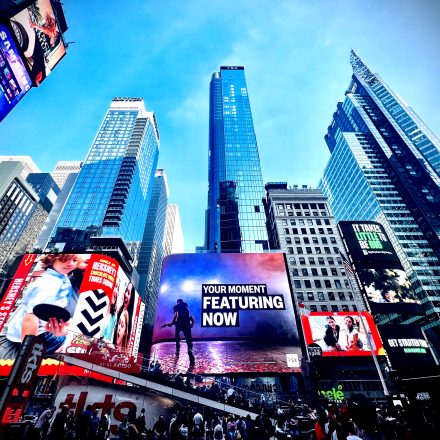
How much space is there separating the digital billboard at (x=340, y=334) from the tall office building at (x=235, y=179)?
3546 centimetres

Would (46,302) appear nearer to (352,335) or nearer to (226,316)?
(226,316)

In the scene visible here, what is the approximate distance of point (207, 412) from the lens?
22453 millimetres

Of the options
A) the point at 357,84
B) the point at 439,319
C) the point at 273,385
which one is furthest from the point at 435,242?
the point at 357,84

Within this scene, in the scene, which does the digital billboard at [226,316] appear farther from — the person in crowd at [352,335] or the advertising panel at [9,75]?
the advertising panel at [9,75]

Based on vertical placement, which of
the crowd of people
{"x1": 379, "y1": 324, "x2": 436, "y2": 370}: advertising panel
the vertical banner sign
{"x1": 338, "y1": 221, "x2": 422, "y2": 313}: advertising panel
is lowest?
the crowd of people

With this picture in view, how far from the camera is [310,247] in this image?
67438 millimetres

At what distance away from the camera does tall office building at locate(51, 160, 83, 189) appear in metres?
184

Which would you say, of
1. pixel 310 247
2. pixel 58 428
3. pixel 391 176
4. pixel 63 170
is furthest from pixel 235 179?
pixel 63 170

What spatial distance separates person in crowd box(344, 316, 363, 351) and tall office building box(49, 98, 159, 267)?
202 feet

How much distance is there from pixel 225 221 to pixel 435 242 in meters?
65.1

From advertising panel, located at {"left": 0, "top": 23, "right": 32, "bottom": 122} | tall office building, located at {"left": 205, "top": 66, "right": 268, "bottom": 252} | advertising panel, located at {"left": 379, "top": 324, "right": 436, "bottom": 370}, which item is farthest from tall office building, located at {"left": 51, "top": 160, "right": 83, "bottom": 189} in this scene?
advertising panel, located at {"left": 379, "top": 324, "right": 436, "bottom": 370}

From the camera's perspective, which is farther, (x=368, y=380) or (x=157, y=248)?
(x=157, y=248)

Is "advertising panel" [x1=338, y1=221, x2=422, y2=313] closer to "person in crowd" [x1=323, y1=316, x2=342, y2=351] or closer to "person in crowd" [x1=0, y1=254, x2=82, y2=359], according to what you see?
"person in crowd" [x1=323, y1=316, x2=342, y2=351]

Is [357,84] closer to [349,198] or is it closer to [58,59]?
[349,198]
